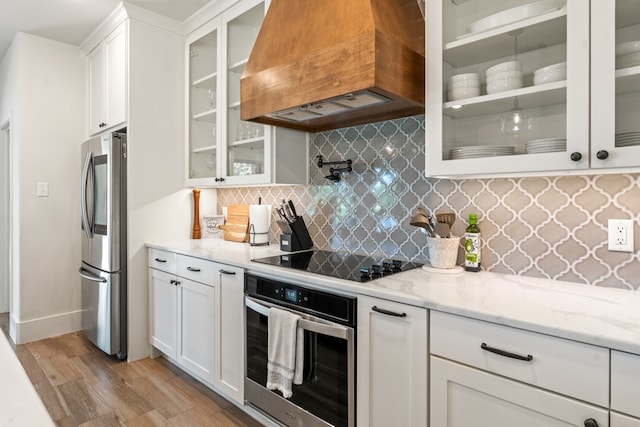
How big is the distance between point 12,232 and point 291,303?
10.2 ft

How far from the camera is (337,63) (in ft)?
5.42

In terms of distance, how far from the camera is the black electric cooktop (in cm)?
170

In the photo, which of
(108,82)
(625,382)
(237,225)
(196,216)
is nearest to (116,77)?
(108,82)

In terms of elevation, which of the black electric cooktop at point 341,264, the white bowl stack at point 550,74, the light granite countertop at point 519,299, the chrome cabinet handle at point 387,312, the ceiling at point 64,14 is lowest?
the chrome cabinet handle at point 387,312

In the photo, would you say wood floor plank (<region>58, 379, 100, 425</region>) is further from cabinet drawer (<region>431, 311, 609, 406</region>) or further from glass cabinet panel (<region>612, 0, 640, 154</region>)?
glass cabinet panel (<region>612, 0, 640, 154</region>)

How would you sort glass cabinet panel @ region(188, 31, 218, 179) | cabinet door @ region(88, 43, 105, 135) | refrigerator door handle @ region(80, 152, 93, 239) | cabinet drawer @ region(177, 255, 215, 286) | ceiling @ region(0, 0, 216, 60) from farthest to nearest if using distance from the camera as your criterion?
1. cabinet door @ region(88, 43, 105, 135)
2. refrigerator door handle @ region(80, 152, 93, 239)
3. glass cabinet panel @ region(188, 31, 218, 179)
4. ceiling @ region(0, 0, 216, 60)
5. cabinet drawer @ region(177, 255, 215, 286)

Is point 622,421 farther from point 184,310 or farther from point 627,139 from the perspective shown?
point 184,310

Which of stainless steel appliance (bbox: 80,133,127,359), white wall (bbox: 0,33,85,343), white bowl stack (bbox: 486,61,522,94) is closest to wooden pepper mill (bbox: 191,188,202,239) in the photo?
stainless steel appliance (bbox: 80,133,127,359)

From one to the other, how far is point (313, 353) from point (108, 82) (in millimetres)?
2745

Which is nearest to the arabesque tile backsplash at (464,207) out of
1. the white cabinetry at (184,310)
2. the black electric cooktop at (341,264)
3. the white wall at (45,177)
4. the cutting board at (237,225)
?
the black electric cooktop at (341,264)

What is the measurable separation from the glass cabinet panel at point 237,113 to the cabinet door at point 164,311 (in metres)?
0.88

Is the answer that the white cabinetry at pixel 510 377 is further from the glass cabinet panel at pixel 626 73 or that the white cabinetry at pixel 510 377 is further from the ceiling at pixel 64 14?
the ceiling at pixel 64 14

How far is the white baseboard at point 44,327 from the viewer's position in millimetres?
3232

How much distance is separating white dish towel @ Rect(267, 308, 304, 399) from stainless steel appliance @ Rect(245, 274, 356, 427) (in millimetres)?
28
